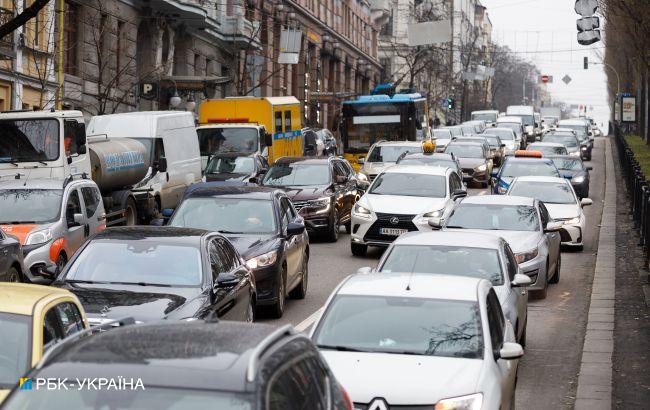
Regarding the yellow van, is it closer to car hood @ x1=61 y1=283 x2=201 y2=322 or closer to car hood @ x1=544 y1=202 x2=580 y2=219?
car hood @ x1=544 y1=202 x2=580 y2=219

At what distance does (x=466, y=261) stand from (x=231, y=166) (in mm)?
17589

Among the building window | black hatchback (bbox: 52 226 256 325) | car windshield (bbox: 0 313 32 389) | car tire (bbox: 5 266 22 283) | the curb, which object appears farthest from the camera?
the building window

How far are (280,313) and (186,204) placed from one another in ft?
8.33

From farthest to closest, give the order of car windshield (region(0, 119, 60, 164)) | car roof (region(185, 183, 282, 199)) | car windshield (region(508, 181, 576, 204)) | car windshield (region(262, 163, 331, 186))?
1. car windshield (region(262, 163, 331, 186))
2. car windshield (region(508, 181, 576, 204))
3. car windshield (region(0, 119, 60, 164))
4. car roof (region(185, 183, 282, 199))

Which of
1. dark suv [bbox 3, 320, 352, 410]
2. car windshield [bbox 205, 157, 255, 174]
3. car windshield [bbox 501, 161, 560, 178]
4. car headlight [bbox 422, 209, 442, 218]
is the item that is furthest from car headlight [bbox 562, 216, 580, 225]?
dark suv [bbox 3, 320, 352, 410]

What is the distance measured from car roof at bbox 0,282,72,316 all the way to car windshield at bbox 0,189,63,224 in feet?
32.0

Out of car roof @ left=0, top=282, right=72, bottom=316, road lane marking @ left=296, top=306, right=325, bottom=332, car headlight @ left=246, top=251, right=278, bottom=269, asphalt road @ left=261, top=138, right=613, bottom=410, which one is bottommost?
asphalt road @ left=261, top=138, right=613, bottom=410

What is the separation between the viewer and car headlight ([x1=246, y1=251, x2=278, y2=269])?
1488cm

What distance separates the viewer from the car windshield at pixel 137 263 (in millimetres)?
11281

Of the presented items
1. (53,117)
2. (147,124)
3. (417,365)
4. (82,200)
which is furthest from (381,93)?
(417,365)

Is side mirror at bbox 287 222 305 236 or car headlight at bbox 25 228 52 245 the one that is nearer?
side mirror at bbox 287 222 305 236

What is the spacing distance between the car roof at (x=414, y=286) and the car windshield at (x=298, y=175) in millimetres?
15745

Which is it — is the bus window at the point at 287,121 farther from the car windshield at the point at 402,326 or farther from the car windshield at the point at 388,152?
the car windshield at the point at 402,326

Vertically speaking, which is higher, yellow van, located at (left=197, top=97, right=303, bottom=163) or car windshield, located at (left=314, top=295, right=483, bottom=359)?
yellow van, located at (left=197, top=97, right=303, bottom=163)
